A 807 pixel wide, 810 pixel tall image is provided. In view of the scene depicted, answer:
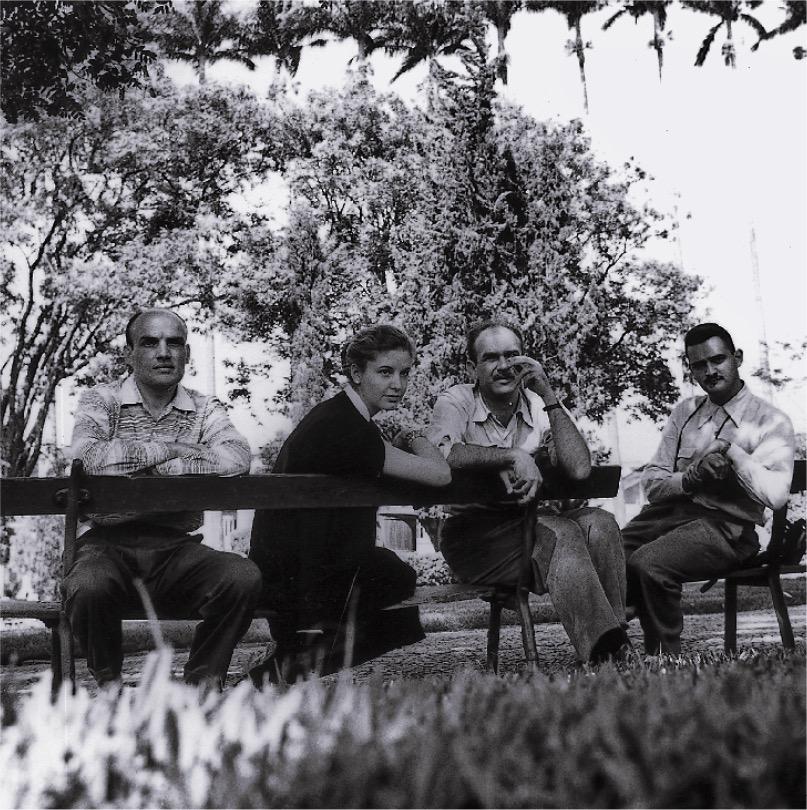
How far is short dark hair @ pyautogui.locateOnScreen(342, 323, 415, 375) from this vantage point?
3.89m

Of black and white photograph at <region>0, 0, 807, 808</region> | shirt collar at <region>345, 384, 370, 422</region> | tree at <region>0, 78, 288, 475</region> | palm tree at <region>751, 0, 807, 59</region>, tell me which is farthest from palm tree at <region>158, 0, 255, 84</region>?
shirt collar at <region>345, 384, 370, 422</region>

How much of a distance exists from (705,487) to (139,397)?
234 cm

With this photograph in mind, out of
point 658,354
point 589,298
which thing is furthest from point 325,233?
point 658,354

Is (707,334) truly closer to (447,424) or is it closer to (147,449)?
(447,424)

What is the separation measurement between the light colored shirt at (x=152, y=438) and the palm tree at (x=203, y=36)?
8.98 m

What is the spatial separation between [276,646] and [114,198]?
635 inches

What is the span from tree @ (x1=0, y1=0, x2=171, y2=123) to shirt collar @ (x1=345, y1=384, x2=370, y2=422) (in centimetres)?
219

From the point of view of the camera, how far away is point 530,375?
421 centimetres

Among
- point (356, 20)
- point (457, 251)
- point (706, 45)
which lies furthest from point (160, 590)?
point (457, 251)

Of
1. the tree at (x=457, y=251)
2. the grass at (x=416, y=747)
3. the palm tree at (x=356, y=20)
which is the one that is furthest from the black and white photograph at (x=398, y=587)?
the tree at (x=457, y=251)

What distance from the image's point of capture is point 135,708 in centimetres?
207

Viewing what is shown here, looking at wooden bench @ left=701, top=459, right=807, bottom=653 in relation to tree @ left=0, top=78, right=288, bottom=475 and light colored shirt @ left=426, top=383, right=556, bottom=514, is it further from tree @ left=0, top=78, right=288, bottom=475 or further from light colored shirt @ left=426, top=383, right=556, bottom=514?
tree @ left=0, top=78, right=288, bottom=475

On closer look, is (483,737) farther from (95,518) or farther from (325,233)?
(325,233)

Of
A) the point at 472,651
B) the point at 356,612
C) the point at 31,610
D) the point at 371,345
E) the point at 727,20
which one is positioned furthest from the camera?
the point at 727,20
